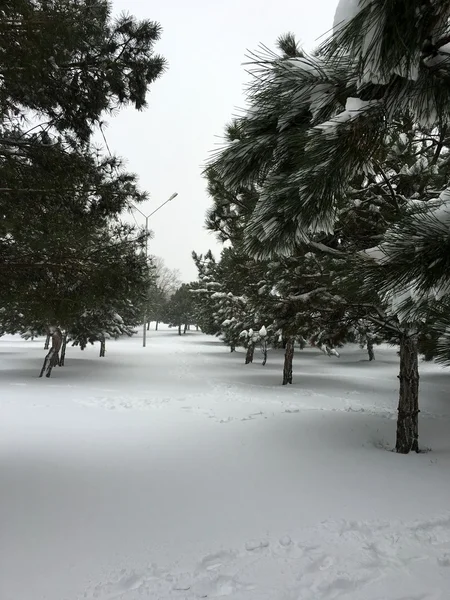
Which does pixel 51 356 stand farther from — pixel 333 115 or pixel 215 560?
pixel 333 115

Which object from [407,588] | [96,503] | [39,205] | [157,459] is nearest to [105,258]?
[39,205]

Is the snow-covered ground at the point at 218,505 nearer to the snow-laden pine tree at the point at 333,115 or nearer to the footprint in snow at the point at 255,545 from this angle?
the footprint in snow at the point at 255,545

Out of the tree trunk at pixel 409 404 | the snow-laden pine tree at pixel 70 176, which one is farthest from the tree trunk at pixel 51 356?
the tree trunk at pixel 409 404

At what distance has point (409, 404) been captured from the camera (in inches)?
250

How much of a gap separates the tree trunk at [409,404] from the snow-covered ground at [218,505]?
0.33m

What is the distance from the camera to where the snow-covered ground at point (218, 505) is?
8.99ft

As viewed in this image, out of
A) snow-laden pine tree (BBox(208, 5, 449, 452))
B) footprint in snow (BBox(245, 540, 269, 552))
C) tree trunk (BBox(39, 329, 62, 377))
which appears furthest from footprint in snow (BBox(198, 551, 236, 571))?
tree trunk (BBox(39, 329, 62, 377))

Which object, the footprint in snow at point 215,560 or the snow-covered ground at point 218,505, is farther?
the footprint in snow at point 215,560

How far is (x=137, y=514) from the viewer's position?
3.82 m

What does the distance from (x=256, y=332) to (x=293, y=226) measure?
14376 millimetres

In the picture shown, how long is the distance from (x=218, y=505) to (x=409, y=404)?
4072 millimetres

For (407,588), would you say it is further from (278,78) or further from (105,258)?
(105,258)

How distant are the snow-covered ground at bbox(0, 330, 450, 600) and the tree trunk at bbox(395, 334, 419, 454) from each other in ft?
1.09

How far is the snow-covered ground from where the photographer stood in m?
2.74
